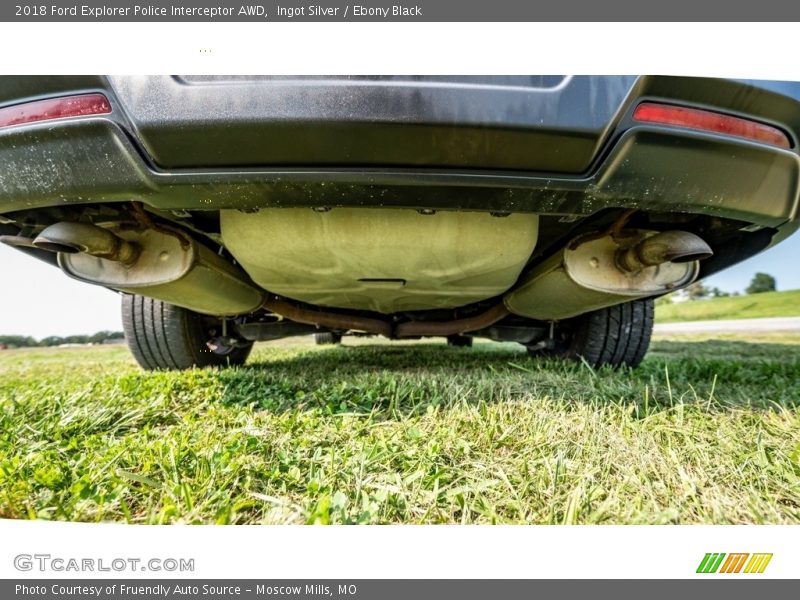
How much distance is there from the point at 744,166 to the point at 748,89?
125 millimetres

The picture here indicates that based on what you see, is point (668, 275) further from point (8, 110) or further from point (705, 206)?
point (8, 110)

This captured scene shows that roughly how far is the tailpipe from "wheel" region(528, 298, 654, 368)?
55cm

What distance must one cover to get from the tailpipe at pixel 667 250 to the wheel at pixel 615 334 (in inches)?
21.5

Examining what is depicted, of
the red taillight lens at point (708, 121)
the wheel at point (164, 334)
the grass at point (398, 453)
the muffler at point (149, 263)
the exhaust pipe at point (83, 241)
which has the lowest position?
the wheel at point (164, 334)

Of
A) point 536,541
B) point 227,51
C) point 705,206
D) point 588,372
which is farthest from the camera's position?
point 588,372

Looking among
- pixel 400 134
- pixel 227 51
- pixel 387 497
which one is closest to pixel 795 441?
pixel 387 497

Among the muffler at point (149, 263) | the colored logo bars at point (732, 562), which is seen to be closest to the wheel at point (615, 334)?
the colored logo bars at point (732, 562)

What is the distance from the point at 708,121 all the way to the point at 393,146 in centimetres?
54

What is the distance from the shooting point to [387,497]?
22.2 inches

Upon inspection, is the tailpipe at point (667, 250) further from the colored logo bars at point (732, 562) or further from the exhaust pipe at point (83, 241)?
the exhaust pipe at point (83, 241)

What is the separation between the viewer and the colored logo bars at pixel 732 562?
0.51 m

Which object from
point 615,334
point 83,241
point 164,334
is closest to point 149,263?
point 83,241

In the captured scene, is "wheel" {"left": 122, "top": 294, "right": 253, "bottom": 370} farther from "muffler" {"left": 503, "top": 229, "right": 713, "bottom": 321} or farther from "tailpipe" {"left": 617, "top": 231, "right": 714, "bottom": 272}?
"tailpipe" {"left": 617, "top": 231, "right": 714, "bottom": 272}

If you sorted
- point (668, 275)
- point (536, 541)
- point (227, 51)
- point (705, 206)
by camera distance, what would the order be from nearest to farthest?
point (536, 541), point (227, 51), point (705, 206), point (668, 275)
